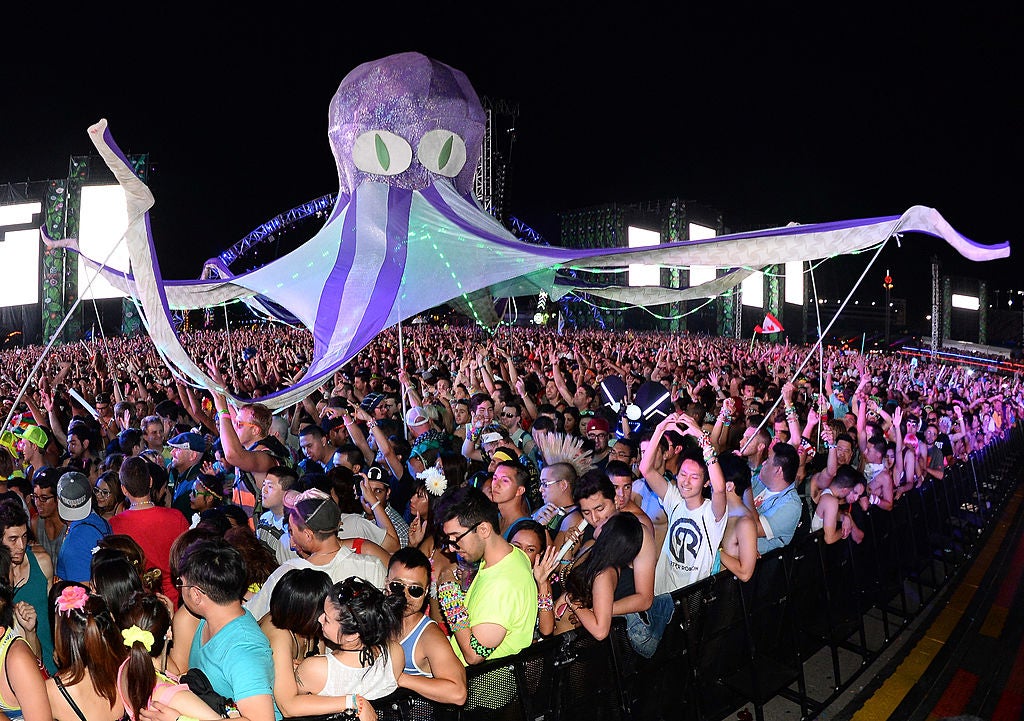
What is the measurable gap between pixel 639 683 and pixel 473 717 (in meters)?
1.19

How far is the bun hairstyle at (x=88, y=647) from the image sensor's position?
2730 mm

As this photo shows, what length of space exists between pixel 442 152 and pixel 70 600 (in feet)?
18.7

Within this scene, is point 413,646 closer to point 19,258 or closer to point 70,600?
point 70,600

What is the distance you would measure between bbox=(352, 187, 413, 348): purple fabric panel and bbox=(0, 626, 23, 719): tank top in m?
4.09

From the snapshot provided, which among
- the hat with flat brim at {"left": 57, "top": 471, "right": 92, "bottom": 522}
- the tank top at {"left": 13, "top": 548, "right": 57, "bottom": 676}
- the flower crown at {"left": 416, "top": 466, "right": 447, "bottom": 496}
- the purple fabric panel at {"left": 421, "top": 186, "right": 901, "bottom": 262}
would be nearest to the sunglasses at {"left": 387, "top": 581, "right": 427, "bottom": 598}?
the flower crown at {"left": 416, "top": 466, "right": 447, "bottom": 496}

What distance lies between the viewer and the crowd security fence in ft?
11.4

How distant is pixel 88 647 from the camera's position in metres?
2.74

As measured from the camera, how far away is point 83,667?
2754 mm

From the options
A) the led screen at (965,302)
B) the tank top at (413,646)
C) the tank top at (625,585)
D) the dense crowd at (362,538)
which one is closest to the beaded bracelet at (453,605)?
the dense crowd at (362,538)

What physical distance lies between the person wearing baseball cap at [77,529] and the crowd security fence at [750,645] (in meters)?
2.33

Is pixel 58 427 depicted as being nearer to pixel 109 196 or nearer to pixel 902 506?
pixel 902 506

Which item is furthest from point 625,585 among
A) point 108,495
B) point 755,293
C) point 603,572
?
point 755,293

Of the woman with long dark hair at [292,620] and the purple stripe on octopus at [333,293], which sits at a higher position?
the purple stripe on octopus at [333,293]

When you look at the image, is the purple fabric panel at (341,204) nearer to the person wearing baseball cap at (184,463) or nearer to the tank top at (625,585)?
the person wearing baseball cap at (184,463)
